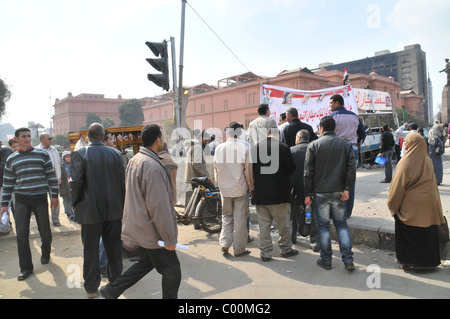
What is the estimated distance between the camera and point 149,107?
231 feet

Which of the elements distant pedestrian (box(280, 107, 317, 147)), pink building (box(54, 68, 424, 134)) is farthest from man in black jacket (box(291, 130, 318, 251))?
pink building (box(54, 68, 424, 134))

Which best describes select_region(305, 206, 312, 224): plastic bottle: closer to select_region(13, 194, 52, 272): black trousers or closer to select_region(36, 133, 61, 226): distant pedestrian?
select_region(13, 194, 52, 272): black trousers

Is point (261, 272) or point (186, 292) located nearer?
point (186, 292)

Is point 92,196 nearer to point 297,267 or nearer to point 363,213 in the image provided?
point 297,267

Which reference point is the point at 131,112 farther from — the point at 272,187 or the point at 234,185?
the point at 272,187

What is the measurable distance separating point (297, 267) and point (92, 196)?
2621 mm

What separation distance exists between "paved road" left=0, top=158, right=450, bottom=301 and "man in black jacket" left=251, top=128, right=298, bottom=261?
26 centimetres

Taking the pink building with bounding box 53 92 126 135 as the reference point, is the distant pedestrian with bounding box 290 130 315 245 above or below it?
below

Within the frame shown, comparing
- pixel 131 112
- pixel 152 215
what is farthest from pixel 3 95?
pixel 152 215

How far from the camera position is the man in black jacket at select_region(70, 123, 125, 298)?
11.5ft

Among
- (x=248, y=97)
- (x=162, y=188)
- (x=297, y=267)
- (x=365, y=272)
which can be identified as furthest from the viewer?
(x=248, y=97)

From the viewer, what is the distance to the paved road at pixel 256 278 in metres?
3.39

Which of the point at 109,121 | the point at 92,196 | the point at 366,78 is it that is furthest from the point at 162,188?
the point at 109,121

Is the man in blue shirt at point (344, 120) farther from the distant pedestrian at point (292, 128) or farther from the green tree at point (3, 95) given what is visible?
the green tree at point (3, 95)
